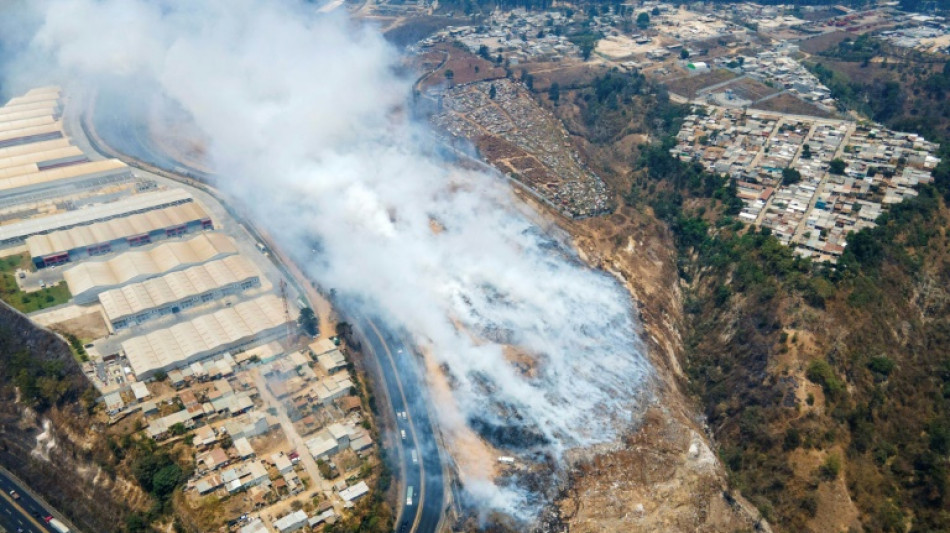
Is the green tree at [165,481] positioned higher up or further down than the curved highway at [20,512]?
higher up

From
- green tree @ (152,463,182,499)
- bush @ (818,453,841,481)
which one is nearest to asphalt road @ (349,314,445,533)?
green tree @ (152,463,182,499)

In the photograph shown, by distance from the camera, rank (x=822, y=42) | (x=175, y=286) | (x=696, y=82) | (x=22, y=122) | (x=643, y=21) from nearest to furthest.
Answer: (x=175, y=286) → (x=22, y=122) → (x=696, y=82) → (x=822, y=42) → (x=643, y=21)

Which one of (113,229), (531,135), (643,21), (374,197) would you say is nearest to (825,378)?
(374,197)

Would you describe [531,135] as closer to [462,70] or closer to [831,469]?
[462,70]

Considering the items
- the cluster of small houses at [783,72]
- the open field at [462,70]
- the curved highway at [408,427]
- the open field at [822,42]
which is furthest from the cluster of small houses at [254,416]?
the open field at [822,42]

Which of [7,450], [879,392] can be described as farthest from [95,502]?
[879,392]

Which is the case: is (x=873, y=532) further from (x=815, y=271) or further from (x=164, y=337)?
(x=164, y=337)

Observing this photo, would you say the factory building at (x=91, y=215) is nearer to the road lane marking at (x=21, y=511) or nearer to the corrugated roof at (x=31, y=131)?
the corrugated roof at (x=31, y=131)
